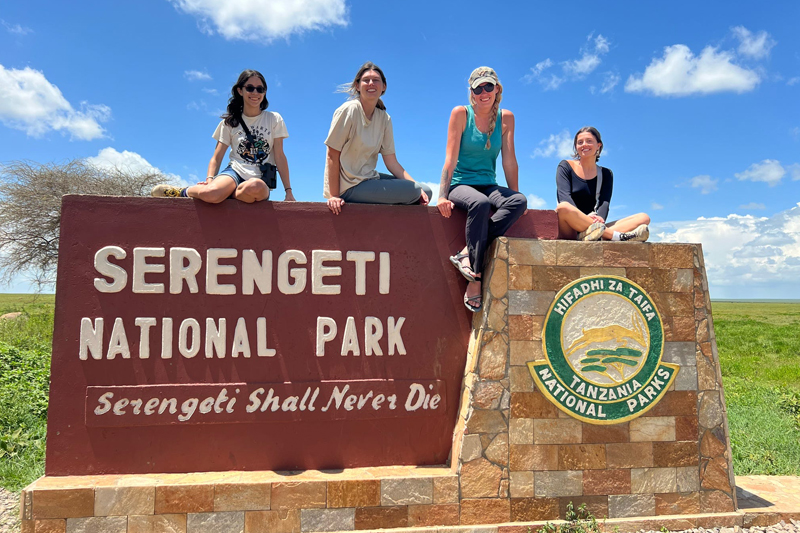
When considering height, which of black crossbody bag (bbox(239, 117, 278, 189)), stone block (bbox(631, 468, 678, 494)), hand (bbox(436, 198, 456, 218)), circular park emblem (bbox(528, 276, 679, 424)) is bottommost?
stone block (bbox(631, 468, 678, 494))

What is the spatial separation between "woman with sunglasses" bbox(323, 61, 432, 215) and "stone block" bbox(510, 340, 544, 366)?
138cm

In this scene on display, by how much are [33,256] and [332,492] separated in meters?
14.8

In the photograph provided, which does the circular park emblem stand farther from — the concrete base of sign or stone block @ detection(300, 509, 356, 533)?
stone block @ detection(300, 509, 356, 533)

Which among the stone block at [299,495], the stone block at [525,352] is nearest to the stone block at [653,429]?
the stone block at [525,352]

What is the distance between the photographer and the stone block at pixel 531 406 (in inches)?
160

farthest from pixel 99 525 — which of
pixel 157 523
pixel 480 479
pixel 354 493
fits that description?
pixel 480 479

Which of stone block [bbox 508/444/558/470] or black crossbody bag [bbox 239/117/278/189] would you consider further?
black crossbody bag [bbox 239/117/278/189]

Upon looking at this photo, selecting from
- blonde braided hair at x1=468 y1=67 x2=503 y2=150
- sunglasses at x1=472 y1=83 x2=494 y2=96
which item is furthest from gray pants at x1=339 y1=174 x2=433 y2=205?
sunglasses at x1=472 y1=83 x2=494 y2=96

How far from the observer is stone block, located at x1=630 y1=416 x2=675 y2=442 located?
13.7 ft

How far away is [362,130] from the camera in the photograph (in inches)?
171

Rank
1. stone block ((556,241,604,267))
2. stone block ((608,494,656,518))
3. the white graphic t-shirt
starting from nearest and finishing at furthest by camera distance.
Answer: stone block ((608,494,656,518))
stone block ((556,241,604,267))
the white graphic t-shirt

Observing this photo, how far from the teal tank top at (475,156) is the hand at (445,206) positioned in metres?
0.24

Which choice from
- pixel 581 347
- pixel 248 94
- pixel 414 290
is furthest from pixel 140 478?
pixel 581 347

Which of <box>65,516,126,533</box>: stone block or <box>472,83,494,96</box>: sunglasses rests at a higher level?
<box>472,83,494,96</box>: sunglasses
